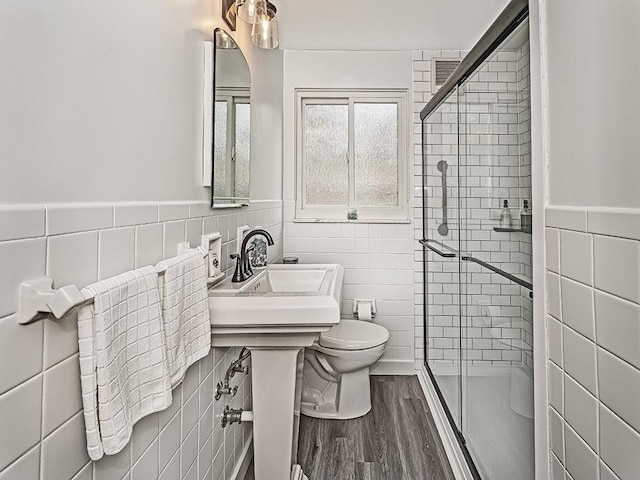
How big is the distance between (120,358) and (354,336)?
178 cm

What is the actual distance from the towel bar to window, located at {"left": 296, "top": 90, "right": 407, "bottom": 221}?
252 cm

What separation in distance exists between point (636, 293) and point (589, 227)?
0.61 feet

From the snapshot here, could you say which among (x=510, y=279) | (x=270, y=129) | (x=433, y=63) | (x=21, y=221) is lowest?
(x=510, y=279)

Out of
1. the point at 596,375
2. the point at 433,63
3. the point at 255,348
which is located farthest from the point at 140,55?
the point at 433,63

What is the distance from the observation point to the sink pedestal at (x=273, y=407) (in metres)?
1.44

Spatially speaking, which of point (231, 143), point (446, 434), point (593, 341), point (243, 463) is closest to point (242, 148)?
point (231, 143)

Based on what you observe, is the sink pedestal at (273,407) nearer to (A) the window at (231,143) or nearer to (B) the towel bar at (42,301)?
(A) the window at (231,143)

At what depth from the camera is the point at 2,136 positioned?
2.03ft

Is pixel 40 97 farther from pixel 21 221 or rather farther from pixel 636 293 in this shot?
pixel 636 293

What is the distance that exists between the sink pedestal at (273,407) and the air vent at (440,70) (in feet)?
7.87

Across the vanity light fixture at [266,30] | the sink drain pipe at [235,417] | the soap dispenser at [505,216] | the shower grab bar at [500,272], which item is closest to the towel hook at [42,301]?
the sink drain pipe at [235,417]

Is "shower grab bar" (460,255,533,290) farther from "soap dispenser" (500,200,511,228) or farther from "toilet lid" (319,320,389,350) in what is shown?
"toilet lid" (319,320,389,350)

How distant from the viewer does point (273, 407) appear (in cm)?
147

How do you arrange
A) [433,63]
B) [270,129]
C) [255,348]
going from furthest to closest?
[433,63], [270,129], [255,348]
